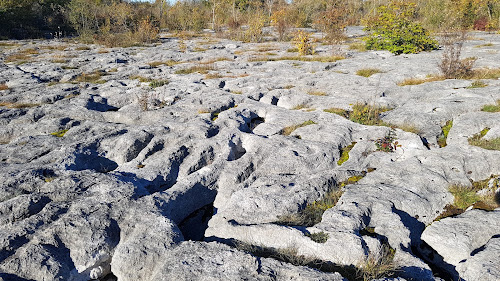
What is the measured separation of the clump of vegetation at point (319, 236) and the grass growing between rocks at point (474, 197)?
2425mm

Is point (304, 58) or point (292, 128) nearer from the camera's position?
point (292, 128)

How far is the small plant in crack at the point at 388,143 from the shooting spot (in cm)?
771

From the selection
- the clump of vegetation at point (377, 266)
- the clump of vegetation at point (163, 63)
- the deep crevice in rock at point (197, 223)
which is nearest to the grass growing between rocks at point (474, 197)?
the clump of vegetation at point (377, 266)

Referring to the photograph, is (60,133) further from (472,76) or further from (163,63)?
(472,76)

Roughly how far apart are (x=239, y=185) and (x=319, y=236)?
2.56m

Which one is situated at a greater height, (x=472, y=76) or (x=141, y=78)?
(x=472, y=76)

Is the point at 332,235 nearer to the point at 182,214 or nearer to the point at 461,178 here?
the point at 182,214

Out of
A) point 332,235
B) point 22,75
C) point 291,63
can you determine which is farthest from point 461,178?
point 22,75

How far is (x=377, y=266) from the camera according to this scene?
13.5ft

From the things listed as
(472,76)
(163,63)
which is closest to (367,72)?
(472,76)

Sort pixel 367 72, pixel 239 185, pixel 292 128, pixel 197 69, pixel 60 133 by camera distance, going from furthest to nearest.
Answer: pixel 197 69 < pixel 367 72 < pixel 60 133 < pixel 292 128 < pixel 239 185

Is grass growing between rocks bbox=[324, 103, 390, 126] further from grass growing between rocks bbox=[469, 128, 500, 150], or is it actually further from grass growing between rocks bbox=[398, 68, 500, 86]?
grass growing between rocks bbox=[398, 68, 500, 86]

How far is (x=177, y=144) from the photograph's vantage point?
8250 mm

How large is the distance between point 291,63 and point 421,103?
38.0ft
